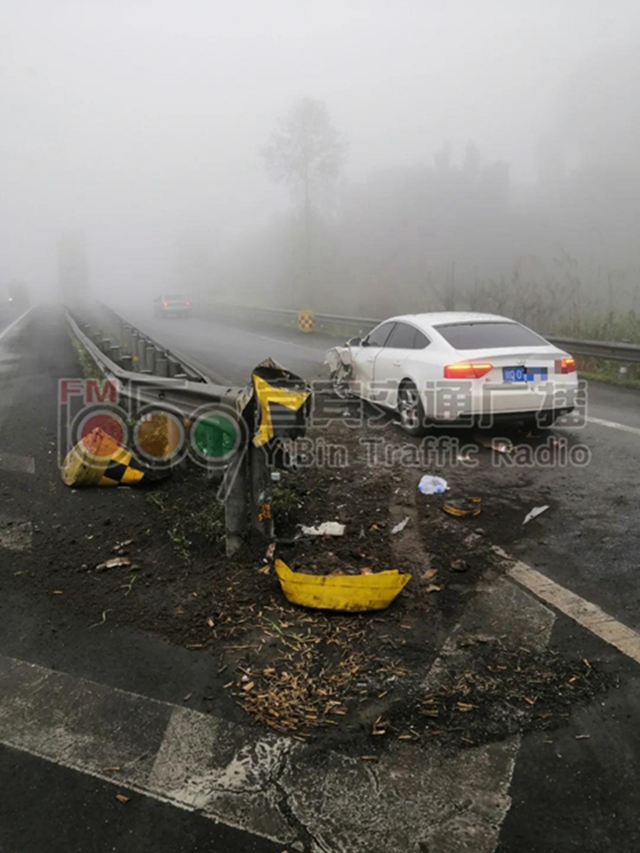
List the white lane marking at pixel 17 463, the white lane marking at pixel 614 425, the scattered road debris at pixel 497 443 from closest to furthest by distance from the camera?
the white lane marking at pixel 17 463 < the scattered road debris at pixel 497 443 < the white lane marking at pixel 614 425

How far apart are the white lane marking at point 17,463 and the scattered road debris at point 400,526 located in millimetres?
3737

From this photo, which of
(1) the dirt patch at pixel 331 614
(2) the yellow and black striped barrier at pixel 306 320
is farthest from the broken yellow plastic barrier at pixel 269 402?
(2) the yellow and black striped barrier at pixel 306 320

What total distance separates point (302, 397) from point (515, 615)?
1809 mm

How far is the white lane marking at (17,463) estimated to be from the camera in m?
6.43


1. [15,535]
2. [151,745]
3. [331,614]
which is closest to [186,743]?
[151,745]

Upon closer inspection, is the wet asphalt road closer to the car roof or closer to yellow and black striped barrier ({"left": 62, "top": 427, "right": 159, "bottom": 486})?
the car roof

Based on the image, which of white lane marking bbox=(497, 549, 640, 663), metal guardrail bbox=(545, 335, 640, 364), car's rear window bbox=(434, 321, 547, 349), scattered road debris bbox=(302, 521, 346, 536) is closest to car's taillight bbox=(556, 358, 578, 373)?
car's rear window bbox=(434, 321, 547, 349)

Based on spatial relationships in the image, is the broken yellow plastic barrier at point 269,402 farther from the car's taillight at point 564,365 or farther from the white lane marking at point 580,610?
the car's taillight at point 564,365

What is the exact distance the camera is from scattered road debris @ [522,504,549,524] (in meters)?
5.01

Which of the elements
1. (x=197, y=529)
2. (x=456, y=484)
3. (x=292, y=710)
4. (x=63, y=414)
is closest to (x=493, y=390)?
(x=456, y=484)

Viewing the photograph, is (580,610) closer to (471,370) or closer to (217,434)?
(217,434)

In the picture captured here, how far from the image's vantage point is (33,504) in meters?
5.43

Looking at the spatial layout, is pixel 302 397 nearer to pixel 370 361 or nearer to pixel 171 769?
pixel 171 769

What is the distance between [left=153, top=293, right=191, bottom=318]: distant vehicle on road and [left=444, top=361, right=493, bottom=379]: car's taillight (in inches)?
1434
